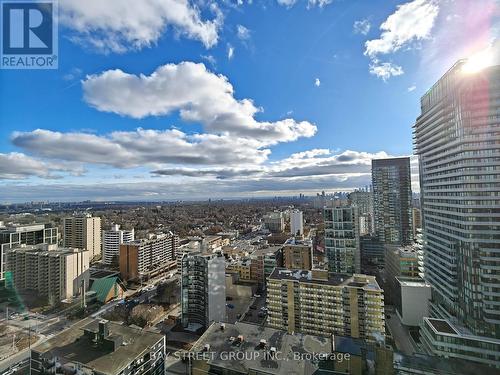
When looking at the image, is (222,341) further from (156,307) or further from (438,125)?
(438,125)

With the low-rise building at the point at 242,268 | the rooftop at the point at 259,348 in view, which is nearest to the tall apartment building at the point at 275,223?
the low-rise building at the point at 242,268

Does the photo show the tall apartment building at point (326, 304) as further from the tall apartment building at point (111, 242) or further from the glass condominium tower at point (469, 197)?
the tall apartment building at point (111, 242)

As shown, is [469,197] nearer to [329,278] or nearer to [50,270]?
[329,278]

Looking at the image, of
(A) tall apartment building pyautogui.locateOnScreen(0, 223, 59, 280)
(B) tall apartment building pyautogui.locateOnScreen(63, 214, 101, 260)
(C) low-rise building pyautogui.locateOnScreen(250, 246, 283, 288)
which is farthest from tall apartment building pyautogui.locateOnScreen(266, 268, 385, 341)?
(B) tall apartment building pyautogui.locateOnScreen(63, 214, 101, 260)

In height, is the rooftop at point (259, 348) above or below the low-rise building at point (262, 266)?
above

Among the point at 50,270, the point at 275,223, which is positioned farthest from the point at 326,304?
the point at 275,223

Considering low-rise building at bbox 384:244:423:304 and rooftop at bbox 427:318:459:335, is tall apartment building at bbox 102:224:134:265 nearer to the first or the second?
low-rise building at bbox 384:244:423:304

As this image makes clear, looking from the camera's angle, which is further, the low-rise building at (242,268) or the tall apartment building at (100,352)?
the low-rise building at (242,268)
